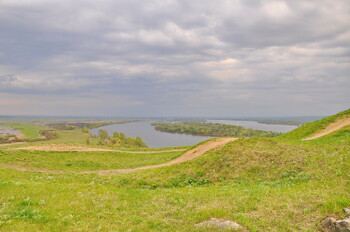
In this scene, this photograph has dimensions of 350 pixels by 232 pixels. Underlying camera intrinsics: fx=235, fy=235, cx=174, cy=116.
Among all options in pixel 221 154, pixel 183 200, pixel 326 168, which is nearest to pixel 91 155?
pixel 221 154

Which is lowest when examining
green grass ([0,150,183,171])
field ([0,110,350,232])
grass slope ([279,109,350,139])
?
green grass ([0,150,183,171])

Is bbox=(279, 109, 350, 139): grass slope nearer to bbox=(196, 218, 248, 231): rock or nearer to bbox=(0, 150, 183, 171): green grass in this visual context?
bbox=(0, 150, 183, 171): green grass

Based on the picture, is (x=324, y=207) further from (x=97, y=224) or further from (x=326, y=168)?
(x=97, y=224)

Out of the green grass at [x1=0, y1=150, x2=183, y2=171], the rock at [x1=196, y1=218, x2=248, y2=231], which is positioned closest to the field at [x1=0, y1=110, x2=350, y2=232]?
the rock at [x1=196, y1=218, x2=248, y2=231]

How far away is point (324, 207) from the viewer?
31.6 feet

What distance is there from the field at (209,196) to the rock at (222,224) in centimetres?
29

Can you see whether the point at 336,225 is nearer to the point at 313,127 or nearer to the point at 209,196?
the point at 209,196

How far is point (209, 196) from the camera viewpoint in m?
13.1

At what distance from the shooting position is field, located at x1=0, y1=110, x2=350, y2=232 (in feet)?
31.0

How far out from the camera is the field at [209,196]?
31.0 feet

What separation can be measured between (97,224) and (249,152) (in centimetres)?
1600

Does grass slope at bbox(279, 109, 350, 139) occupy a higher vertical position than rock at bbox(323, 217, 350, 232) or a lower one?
higher

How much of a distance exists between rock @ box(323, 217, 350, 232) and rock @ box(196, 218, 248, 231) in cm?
301

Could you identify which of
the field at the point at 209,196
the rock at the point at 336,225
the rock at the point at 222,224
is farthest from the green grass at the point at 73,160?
the rock at the point at 336,225
